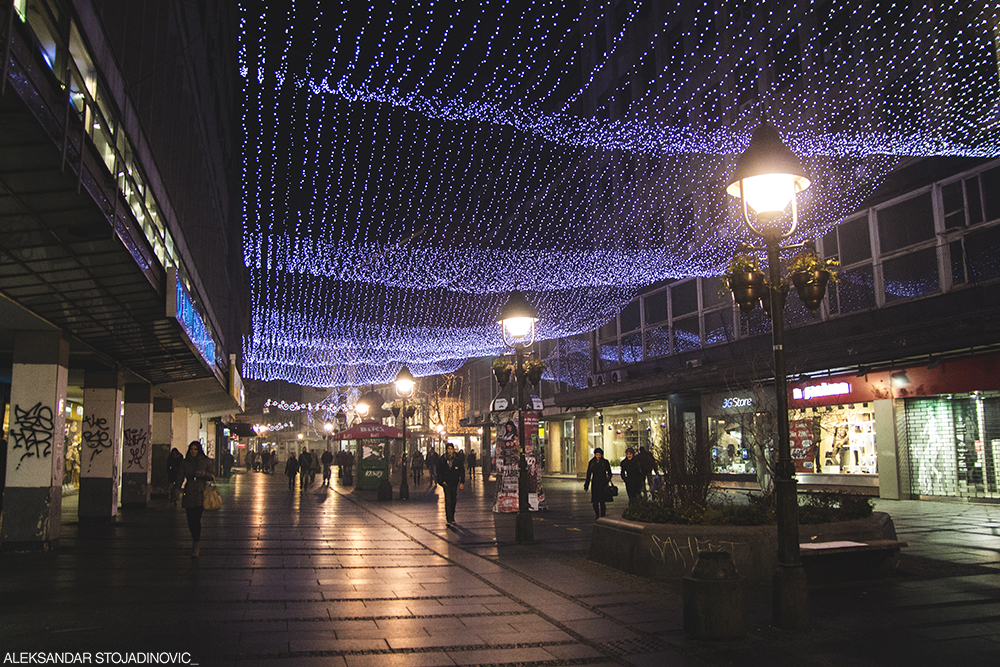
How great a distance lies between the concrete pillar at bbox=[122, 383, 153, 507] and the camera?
20.4 metres

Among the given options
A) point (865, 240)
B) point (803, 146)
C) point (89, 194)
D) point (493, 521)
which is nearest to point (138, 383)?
point (493, 521)

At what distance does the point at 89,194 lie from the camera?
6.91m

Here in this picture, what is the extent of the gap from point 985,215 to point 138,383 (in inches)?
906

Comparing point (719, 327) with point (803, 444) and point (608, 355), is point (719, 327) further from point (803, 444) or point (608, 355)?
point (608, 355)

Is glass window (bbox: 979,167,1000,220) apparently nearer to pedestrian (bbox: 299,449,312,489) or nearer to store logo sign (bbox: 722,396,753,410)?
store logo sign (bbox: 722,396,753,410)

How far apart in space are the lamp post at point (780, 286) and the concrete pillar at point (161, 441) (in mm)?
22923

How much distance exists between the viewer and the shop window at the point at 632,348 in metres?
35.9

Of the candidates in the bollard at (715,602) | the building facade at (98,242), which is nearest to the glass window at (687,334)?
the building facade at (98,242)

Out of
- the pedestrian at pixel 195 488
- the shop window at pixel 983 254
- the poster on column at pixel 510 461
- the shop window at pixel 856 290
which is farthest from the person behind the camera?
the shop window at pixel 856 290

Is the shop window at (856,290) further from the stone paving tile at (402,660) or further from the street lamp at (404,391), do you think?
the stone paving tile at (402,660)

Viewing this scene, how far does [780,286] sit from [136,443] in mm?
18466

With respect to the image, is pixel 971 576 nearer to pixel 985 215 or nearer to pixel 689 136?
pixel 985 215

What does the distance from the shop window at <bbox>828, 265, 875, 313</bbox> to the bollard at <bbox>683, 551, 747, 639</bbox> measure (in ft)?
57.9

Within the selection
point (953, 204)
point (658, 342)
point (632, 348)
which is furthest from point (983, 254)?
point (632, 348)
